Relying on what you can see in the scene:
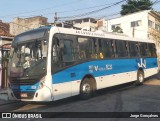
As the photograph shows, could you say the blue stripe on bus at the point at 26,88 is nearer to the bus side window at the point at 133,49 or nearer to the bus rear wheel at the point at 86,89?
the bus rear wheel at the point at 86,89

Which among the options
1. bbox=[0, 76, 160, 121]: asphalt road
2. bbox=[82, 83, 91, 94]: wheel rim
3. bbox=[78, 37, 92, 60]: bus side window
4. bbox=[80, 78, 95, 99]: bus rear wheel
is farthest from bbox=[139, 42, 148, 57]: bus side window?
bbox=[82, 83, 91, 94]: wheel rim

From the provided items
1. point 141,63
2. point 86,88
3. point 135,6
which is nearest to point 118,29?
point 135,6

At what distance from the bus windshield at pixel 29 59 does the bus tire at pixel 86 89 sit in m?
2.58

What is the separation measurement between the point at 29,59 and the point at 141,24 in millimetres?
35923

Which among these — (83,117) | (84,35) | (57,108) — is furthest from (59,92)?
(84,35)

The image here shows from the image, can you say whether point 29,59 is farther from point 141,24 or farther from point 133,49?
point 141,24

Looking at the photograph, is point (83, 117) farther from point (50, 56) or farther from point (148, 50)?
point (148, 50)

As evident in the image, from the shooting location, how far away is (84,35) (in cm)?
1345

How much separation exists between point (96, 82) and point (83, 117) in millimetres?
4744

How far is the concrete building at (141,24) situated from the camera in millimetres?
44062

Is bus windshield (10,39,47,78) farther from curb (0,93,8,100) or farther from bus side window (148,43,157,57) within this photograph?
bus side window (148,43,157,57)

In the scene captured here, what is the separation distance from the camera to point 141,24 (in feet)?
148

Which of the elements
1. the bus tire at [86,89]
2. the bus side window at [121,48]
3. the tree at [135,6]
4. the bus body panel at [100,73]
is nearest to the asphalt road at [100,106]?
the bus tire at [86,89]

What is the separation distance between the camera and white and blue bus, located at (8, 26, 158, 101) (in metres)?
11.0
